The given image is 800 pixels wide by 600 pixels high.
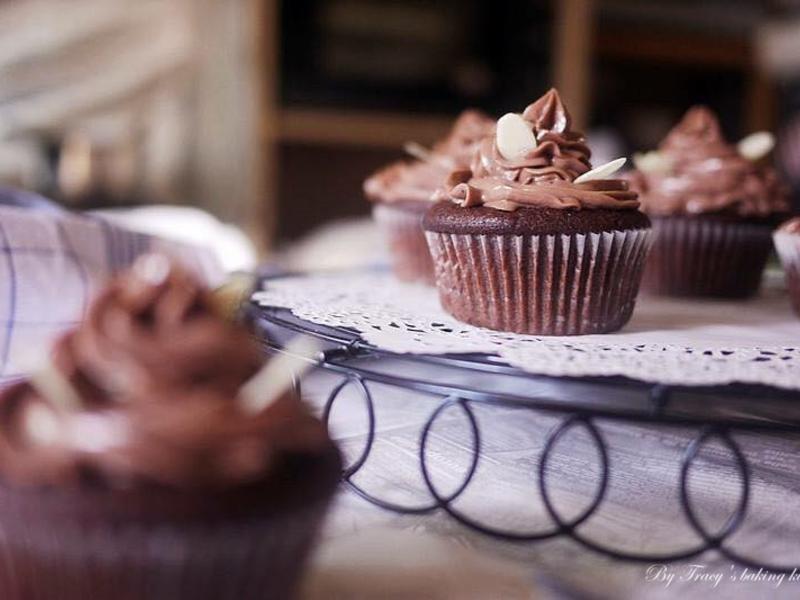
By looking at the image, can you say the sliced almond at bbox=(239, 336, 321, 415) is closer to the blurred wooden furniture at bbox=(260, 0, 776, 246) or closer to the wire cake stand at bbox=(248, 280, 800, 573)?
the wire cake stand at bbox=(248, 280, 800, 573)

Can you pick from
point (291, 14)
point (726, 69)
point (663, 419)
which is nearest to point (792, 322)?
point (663, 419)

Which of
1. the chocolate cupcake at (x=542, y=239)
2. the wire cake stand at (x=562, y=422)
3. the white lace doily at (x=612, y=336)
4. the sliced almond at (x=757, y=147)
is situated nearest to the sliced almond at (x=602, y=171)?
the chocolate cupcake at (x=542, y=239)

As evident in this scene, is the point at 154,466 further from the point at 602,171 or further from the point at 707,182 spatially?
the point at 707,182

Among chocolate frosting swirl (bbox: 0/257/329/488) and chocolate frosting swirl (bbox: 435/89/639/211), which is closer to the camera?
chocolate frosting swirl (bbox: 0/257/329/488)

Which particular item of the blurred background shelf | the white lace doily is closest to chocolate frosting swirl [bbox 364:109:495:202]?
the white lace doily

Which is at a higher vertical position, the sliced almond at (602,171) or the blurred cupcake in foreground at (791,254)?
the sliced almond at (602,171)

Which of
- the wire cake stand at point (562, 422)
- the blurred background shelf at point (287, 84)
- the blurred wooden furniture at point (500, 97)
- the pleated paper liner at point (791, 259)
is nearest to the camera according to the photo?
the wire cake stand at point (562, 422)

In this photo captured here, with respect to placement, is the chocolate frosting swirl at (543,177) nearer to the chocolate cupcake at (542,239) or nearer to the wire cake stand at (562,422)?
the chocolate cupcake at (542,239)

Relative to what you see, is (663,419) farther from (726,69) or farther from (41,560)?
(726,69)

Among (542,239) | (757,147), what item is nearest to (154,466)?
(542,239)
